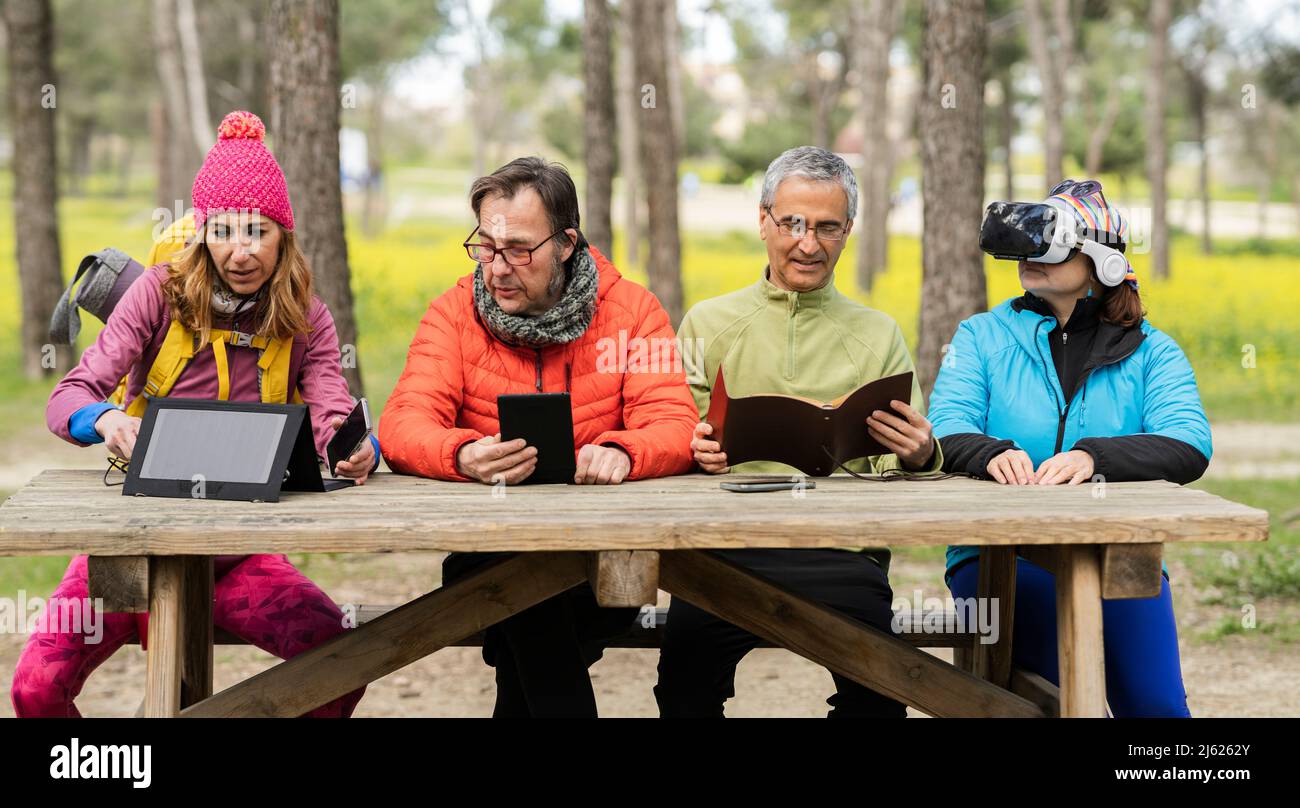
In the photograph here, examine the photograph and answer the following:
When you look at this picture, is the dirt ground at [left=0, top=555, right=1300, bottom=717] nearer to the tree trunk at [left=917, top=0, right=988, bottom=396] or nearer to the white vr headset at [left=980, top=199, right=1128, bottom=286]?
the tree trunk at [left=917, top=0, right=988, bottom=396]

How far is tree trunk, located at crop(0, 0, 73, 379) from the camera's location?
13.6 m

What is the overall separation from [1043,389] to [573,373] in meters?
1.28

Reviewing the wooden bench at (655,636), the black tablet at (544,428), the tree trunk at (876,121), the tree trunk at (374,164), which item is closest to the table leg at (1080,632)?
the wooden bench at (655,636)

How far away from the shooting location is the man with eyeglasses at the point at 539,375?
369cm

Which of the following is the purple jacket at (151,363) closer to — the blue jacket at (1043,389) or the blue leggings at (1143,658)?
the blue jacket at (1043,389)

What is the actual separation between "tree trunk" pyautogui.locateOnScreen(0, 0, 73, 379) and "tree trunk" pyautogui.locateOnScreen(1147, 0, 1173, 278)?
60.5 feet

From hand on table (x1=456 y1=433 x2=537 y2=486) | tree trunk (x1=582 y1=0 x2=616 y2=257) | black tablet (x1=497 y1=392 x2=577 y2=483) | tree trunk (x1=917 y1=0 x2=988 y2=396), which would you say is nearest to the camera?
black tablet (x1=497 y1=392 x2=577 y2=483)

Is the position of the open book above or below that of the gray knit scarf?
below

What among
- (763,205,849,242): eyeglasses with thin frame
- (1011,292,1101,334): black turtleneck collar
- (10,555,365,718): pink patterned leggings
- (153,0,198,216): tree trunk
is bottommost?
(10,555,365,718): pink patterned leggings

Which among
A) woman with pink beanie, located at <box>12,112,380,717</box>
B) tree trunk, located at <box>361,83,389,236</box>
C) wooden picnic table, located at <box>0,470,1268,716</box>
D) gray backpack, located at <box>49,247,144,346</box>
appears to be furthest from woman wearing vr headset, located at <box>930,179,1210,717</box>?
tree trunk, located at <box>361,83,389,236</box>

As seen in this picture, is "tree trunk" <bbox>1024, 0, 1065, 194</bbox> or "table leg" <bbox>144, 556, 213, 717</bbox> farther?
"tree trunk" <bbox>1024, 0, 1065, 194</bbox>

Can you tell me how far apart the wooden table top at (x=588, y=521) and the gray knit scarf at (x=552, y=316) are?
58 centimetres
